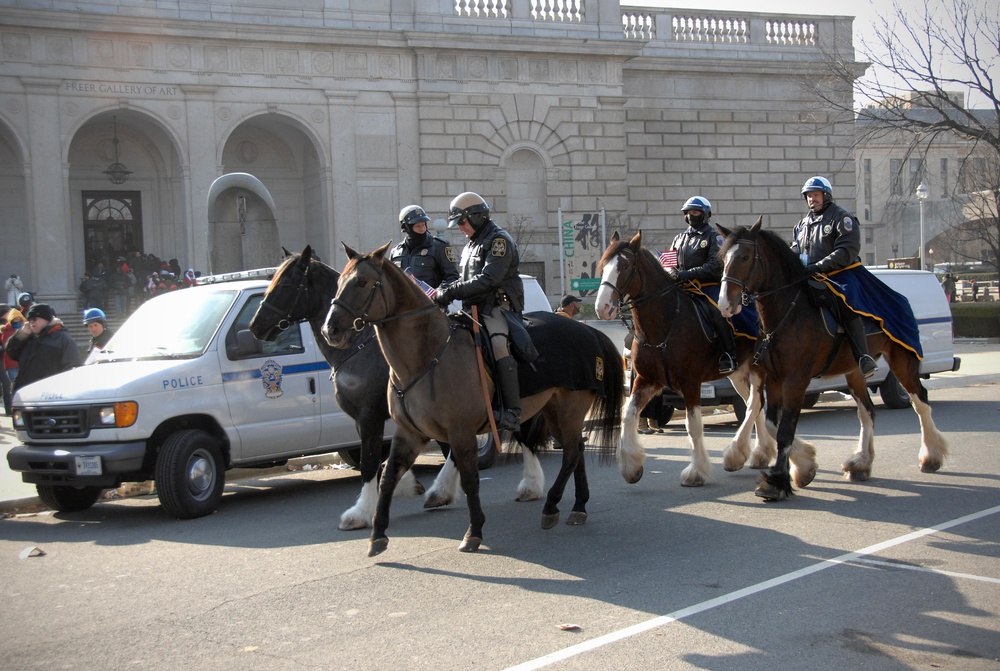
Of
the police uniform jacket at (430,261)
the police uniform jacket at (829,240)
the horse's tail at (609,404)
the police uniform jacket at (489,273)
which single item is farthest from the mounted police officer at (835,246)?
the police uniform jacket at (430,261)

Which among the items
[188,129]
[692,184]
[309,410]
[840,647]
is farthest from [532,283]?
[692,184]

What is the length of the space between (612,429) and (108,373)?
15.9ft

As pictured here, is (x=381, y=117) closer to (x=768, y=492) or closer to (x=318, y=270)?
(x=318, y=270)

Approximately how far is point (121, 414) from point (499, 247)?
12.9 ft

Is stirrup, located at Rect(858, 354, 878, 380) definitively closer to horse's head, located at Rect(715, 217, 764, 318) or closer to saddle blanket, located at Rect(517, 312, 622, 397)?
horse's head, located at Rect(715, 217, 764, 318)

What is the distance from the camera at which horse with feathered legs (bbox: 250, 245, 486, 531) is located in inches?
346

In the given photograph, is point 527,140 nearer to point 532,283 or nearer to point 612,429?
point 532,283

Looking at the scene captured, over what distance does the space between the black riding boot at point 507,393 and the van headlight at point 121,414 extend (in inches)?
142

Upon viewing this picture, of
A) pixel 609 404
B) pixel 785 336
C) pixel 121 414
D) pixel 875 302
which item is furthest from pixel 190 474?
pixel 875 302

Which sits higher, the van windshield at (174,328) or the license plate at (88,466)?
the van windshield at (174,328)

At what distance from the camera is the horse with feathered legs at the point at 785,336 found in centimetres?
916

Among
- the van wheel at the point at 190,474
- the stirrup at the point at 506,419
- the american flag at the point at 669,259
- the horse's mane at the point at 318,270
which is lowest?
the van wheel at the point at 190,474

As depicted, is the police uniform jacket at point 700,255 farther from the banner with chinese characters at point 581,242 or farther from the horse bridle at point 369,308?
the banner with chinese characters at point 581,242

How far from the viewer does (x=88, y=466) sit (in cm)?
916
